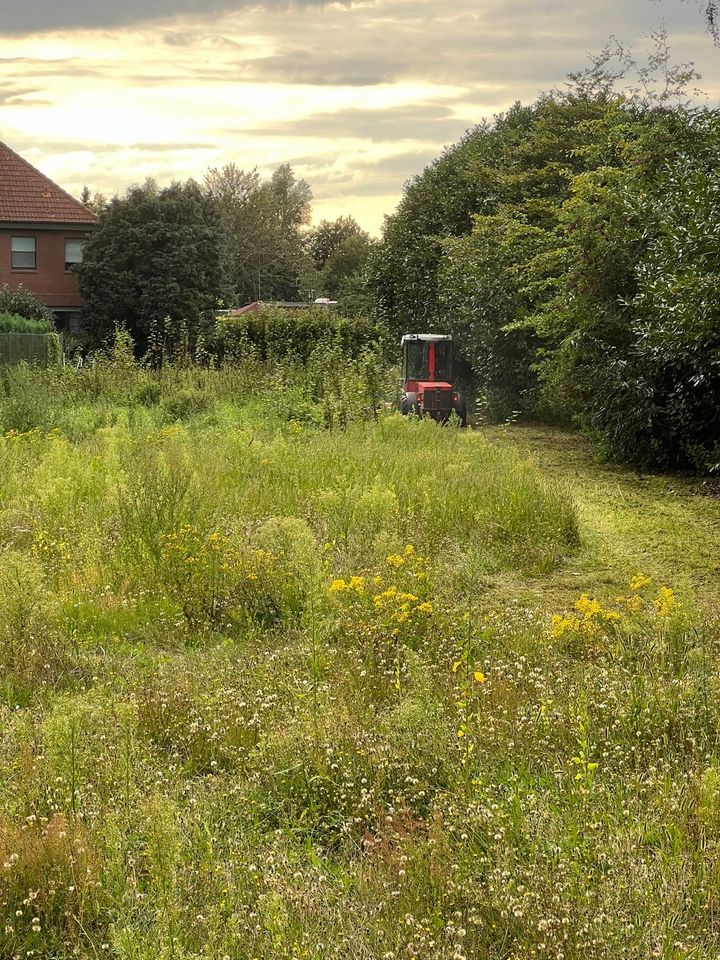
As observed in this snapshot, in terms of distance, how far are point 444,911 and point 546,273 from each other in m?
19.6

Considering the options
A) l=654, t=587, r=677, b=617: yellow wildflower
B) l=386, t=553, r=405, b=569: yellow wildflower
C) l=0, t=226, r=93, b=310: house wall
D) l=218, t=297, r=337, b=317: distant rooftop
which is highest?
l=0, t=226, r=93, b=310: house wall

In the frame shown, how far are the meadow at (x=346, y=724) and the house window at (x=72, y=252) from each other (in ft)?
102

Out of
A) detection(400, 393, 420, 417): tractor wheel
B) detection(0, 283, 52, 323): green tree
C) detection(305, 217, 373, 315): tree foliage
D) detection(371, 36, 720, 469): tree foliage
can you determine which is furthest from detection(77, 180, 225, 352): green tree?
detection(400, 393, 420, 417): tractor wheel

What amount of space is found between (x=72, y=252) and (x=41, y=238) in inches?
48.1

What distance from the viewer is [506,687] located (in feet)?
17.6

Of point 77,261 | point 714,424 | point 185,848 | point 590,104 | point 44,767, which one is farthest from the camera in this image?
point 77,261

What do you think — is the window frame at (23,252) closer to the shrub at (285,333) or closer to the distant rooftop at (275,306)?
the distant rooftop at (275,306)

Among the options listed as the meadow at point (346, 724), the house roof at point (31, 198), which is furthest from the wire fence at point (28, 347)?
the meadow at point (346, 724)

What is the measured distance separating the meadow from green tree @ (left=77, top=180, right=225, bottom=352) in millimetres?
27563

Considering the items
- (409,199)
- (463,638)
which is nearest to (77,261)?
(409,199)

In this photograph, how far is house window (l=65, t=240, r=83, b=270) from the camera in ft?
130

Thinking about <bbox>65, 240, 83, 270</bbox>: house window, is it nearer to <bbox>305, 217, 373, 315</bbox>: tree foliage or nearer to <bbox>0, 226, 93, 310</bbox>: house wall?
<bbox>0, 226, 93, 310</bbox>: house wall

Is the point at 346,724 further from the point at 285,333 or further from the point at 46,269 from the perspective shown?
the point at 46,269

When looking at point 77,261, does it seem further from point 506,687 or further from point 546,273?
point 506,687
